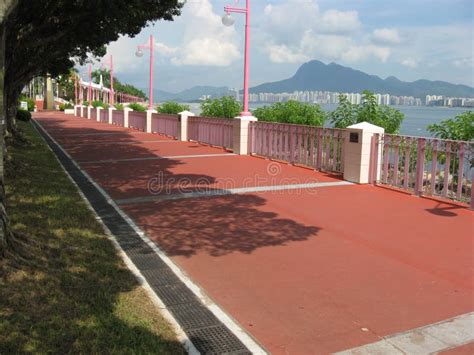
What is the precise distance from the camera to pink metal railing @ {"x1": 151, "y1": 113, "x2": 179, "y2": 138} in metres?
23.3

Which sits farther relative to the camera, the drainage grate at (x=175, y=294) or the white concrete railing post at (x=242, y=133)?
the white concrete railing post at (x=242, y=133)

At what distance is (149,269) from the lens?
5.32 meters

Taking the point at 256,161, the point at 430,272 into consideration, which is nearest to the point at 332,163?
the point at 256,161

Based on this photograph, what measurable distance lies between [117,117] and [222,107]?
16.0 m

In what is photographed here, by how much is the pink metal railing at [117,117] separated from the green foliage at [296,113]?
62.5 ft

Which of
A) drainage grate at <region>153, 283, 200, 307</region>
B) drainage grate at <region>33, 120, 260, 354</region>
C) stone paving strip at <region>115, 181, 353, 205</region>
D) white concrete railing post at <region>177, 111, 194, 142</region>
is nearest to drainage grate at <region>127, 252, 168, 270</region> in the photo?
drainage grate at <region>33, 120, 260, 354</region>

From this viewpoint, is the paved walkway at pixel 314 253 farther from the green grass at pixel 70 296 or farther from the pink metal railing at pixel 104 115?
the pink metal railing at pixel 104 115

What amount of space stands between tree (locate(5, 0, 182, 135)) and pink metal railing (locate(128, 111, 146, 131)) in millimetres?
14580

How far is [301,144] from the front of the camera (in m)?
13.0

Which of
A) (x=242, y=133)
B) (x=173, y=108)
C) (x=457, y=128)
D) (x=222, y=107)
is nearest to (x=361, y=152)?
(x=457, y=128)

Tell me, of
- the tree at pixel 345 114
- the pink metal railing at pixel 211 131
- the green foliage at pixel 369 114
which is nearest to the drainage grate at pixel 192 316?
the green foliage at pixel 369 114

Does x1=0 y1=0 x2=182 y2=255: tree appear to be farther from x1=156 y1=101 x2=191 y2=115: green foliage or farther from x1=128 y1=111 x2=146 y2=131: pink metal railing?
x1=156 y1=101 x2=191 y2=115: green foliage

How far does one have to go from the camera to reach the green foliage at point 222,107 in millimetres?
23777

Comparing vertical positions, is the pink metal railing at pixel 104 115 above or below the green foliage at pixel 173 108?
below
